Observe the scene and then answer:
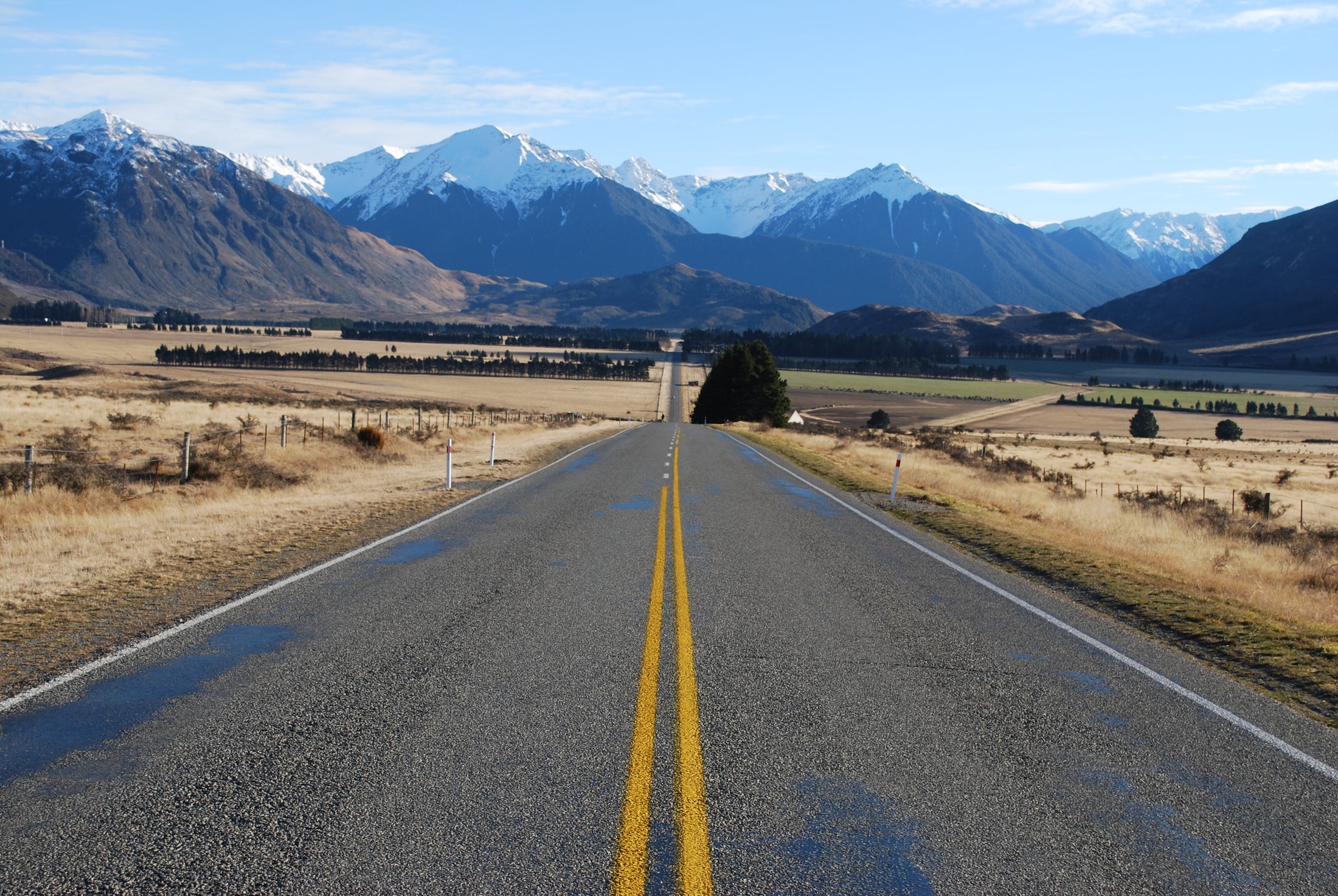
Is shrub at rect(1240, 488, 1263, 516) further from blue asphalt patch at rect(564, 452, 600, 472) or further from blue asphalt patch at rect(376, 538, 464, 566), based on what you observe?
blue asphalt patch at rect(376, 538, 464, 566)

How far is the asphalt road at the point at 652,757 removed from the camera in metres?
4.27

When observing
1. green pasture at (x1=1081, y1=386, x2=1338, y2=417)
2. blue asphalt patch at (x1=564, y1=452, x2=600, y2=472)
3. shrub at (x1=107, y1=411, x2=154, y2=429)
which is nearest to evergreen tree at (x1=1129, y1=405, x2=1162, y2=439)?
green pasture at (x1=1081, y1=386, x2=1338, y2=417)

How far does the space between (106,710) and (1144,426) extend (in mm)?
97391

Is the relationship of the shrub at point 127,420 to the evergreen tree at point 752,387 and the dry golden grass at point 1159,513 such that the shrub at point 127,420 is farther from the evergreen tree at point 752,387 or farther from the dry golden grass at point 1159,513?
the evergreen tree at point 752,387

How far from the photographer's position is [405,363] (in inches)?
5837

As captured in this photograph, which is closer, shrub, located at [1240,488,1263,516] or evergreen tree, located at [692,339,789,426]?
shrub, located at [1240,488,1263,516]

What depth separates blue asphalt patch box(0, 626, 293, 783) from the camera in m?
5.31

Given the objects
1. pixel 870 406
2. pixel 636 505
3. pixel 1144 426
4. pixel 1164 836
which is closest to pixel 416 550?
pixel 636 505

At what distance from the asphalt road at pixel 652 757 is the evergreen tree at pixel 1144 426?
89004mm

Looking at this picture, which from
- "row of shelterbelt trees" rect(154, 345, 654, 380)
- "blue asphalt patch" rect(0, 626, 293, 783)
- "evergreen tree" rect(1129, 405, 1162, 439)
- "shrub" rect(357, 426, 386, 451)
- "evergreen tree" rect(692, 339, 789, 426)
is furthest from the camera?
"row of shelterbelt trees" rect(154, 345, 654, 380)

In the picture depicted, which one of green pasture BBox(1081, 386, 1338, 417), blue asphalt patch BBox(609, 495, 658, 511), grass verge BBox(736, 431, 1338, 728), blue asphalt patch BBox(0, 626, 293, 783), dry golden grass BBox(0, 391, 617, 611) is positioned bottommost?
dry golden grass BBox(0, 391, 617, 611)

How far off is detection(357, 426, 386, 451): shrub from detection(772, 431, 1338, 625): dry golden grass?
16053 mm

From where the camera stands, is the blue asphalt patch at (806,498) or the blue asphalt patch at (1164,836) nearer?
the blue asphalt patch at (1164,836)

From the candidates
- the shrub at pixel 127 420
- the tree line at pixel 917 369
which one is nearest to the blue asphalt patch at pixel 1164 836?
the shrub at pixel 127 420
